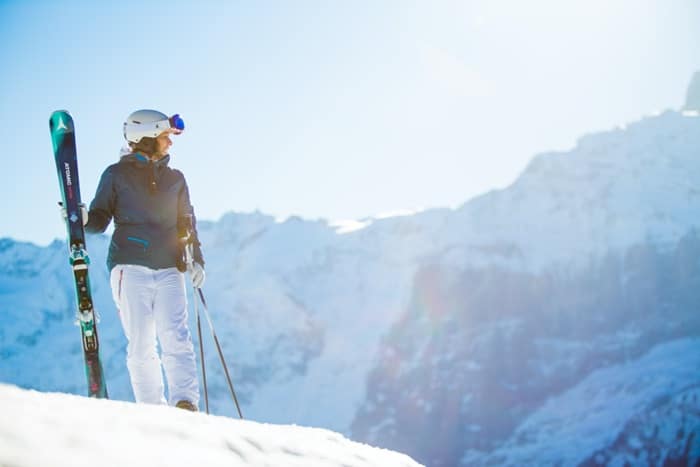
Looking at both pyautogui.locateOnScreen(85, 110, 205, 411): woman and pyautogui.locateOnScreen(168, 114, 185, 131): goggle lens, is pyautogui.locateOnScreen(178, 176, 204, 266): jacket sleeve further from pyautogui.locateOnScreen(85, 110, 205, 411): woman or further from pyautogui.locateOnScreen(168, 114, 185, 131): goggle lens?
pyautogui.locateOnScreen(168, 114, 185, 131): goggle lens

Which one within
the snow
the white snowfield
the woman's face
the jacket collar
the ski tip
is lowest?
the snow

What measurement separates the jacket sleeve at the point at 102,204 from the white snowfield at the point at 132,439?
260 centimetres

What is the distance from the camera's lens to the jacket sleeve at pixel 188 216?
6.38 metres

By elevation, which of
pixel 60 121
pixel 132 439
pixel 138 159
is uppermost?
pixel 60 121

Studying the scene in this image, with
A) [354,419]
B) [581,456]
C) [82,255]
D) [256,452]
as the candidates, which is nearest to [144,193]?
[82,255]

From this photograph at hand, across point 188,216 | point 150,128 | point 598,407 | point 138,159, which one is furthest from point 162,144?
point 598,407

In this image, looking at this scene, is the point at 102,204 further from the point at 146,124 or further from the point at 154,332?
the point at 154,332

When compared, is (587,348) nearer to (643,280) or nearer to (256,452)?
(643,280)

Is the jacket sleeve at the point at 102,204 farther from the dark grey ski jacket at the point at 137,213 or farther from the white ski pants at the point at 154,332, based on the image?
the white ski pants at the point at 154,332

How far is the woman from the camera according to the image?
19.2ft

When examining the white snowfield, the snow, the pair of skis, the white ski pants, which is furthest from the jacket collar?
the snow

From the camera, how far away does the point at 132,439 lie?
300cm

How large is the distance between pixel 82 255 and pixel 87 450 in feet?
12.1

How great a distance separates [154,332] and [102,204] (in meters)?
1.19
